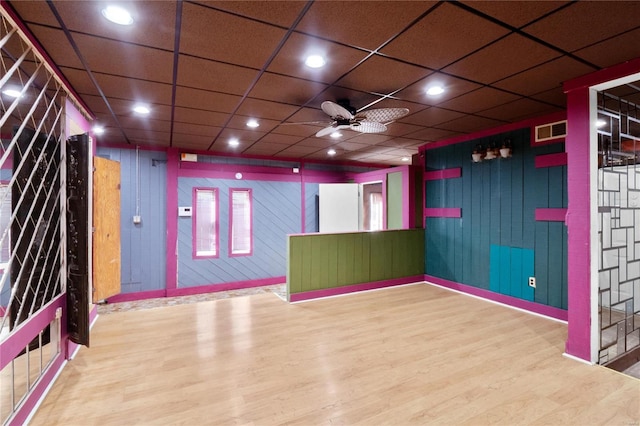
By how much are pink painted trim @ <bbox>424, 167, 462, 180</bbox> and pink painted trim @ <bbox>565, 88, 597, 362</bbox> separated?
7.18 feet

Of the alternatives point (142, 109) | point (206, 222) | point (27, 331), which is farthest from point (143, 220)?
point (27, 331)

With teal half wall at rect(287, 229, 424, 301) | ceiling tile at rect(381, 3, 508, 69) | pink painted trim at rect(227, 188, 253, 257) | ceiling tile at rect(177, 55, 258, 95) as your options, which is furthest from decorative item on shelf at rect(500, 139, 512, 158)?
pink painted trim at rect(227, 188, 253, 257)

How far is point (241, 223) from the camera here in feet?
20.5

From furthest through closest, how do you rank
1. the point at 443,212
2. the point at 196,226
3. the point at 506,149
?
the point at 196,226 < the point at 443,212 < the point at 506,149

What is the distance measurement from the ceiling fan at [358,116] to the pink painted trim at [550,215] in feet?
7.79

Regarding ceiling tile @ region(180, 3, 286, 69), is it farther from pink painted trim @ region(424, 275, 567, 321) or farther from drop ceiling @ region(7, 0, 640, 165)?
pink painted trim @ region(424, 275, 567, 321)

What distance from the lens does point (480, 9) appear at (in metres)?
1.81

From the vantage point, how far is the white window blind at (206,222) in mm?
5875

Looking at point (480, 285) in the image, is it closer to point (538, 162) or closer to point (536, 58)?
point (538, 162)

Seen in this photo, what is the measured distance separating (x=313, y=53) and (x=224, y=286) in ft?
15.7

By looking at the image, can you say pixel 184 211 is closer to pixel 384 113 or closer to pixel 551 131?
pixel 384 113

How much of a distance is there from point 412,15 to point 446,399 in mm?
2590

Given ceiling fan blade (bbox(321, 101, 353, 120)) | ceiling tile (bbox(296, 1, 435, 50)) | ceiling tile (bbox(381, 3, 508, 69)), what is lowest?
ceiling fan blade (bbox(321, 101, 353, 120))

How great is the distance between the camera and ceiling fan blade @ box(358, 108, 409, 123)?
2.89 meters
